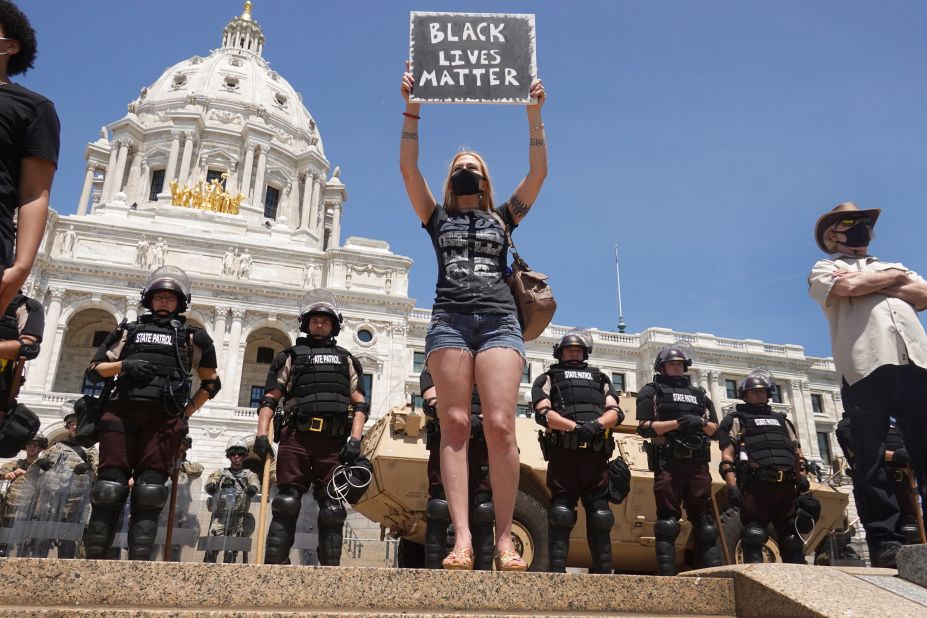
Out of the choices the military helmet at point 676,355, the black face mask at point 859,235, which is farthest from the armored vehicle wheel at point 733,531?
the black face mask at point 859,235

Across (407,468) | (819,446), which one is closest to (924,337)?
(407,468)

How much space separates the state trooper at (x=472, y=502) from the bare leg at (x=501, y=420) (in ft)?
5.88

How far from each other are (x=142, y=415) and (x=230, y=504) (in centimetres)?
599

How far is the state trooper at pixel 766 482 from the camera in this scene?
728 centimetres

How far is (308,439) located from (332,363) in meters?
0.69

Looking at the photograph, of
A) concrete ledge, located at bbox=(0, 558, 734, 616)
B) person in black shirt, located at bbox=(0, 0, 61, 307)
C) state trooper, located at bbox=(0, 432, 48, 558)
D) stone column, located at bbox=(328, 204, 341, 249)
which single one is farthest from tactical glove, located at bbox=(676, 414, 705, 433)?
stone column, located at bbox=(328, 204, 341, 249)

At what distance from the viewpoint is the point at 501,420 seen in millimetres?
3988

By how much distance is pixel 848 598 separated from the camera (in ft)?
9.02

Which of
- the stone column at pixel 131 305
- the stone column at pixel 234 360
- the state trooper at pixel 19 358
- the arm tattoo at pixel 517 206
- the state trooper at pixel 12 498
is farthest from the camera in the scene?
the stone column at pixel 131 305

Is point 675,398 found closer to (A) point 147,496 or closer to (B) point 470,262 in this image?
(B) point 470,262

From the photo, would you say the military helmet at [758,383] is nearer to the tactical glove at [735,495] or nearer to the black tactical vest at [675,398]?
the black tactical vest at [675,398]

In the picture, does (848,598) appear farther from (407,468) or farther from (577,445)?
(407,468)

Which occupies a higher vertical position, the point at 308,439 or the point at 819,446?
the point at 819,446

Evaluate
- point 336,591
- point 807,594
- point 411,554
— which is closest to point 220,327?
point 411,554
